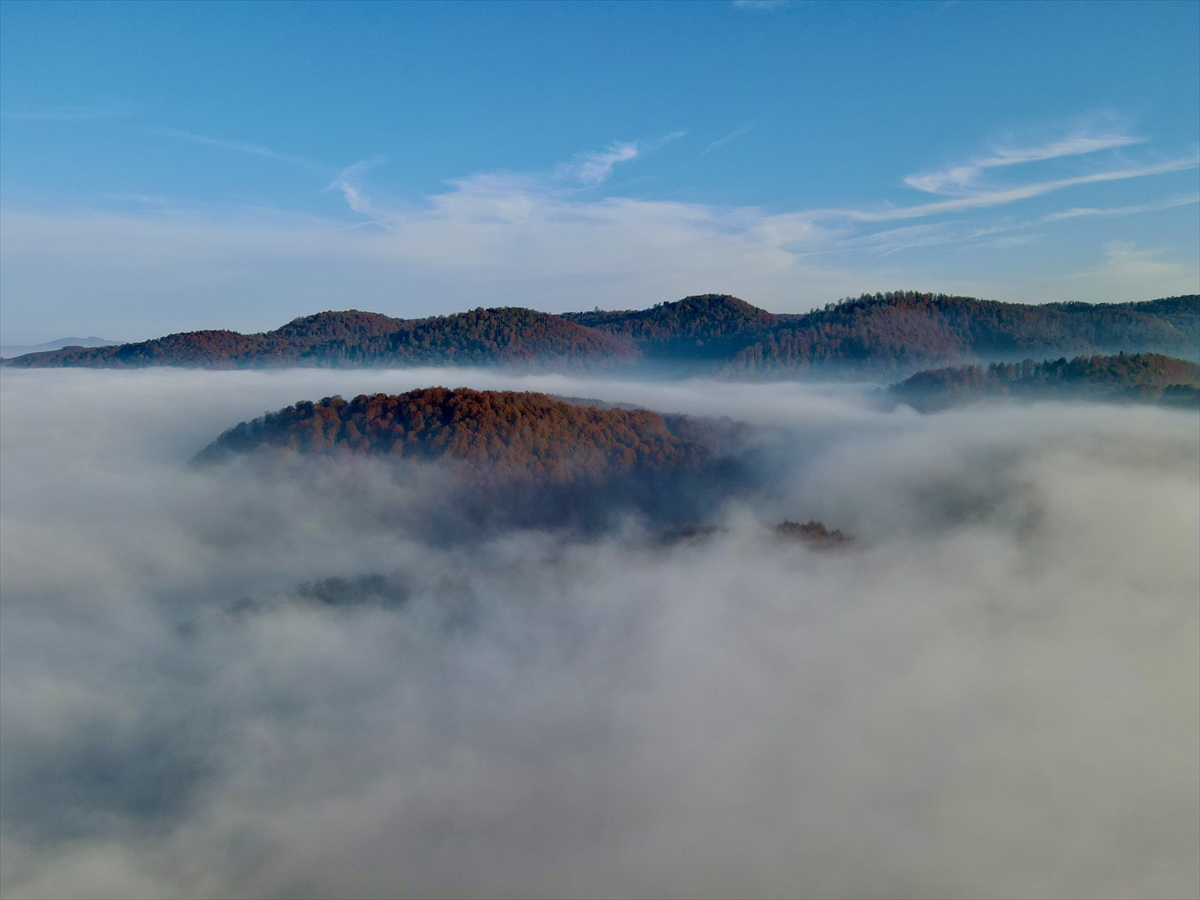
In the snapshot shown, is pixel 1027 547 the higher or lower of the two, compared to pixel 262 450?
lower

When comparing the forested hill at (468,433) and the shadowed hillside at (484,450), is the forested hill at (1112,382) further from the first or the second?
the forested hill at (468,433)

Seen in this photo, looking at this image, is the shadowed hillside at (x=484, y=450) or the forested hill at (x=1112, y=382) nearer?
the shadowed hillside at (x=484, y=450)

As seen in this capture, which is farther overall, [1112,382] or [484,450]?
[1112,382]

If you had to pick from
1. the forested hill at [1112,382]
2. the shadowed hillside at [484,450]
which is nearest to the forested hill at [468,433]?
the shadowed hillside at [484,450]

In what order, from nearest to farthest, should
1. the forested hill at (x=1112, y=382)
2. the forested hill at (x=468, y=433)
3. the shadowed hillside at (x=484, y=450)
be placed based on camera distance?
the forested hill at (x=468, y=433), the shadowed hillside at (x=484, y=450), the forested hill at (x=1112, y=382)

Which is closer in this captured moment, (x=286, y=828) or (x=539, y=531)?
(x=286, y=828)

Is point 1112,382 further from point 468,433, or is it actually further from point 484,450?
point 468,433

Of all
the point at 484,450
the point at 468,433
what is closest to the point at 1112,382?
the point at 484,450

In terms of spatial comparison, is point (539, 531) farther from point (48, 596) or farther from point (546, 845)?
point (48, 596)

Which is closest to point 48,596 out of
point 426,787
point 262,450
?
point 262,450
